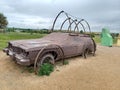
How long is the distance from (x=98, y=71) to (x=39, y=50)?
2336mm

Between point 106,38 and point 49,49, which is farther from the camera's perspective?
point 106,38

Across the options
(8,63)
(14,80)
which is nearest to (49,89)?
(14,80)

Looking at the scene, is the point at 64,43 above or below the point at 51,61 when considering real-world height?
above

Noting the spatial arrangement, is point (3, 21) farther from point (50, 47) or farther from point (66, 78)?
point (66, 78)

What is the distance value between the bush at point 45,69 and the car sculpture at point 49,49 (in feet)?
0.56

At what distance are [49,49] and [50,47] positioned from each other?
9cm

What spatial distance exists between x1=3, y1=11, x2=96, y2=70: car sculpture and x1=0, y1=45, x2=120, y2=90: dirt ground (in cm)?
45

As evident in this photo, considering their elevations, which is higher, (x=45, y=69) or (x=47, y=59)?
(x=47, y=59)

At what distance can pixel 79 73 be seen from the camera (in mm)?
6145

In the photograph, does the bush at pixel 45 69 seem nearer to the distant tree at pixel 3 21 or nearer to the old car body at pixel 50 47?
the old car body at pixel 50 47

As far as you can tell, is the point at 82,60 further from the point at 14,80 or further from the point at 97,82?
the point at 14,80

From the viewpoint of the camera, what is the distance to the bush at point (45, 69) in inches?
231

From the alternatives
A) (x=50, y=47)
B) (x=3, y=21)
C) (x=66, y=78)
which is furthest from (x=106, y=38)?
(x=3, y=21)

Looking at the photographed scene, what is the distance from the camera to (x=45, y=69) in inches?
234
